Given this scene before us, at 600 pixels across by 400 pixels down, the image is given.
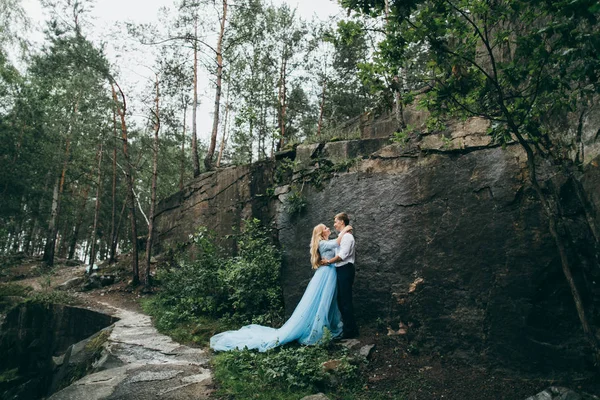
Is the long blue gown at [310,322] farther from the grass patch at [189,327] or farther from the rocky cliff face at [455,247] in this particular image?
the grass patch at [189,327]

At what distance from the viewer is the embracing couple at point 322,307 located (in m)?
5.71

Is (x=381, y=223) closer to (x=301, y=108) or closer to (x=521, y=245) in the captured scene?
(x=521, y=245)

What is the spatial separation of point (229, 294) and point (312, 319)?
3386 mm

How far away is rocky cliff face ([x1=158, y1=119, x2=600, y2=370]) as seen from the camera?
4422 mm

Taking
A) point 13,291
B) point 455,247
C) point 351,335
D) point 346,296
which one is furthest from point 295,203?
point 13,291

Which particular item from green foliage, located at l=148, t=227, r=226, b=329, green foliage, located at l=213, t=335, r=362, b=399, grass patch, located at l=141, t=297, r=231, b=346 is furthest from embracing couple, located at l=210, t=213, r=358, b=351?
green foliage, located at l=148, t=227, r=226, b=329

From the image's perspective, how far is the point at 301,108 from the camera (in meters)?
21.4

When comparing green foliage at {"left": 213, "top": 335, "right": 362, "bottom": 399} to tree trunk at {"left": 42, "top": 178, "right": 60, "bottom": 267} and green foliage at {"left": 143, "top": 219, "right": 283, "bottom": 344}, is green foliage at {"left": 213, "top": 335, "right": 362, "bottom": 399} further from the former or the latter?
tree trunk at {"left": 42, "top": 178, "right": 60, "bottom": 267}

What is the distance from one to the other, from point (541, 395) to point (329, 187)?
4576 mm

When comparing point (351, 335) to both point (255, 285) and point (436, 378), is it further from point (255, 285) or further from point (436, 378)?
point (255, 285)

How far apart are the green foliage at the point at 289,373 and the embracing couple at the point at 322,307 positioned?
357mm

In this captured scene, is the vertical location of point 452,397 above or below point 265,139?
below

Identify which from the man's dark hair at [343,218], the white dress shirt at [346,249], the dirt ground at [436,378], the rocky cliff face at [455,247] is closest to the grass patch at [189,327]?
the rocky cliff face at [455,247]

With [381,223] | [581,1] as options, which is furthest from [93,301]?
[581,1]
